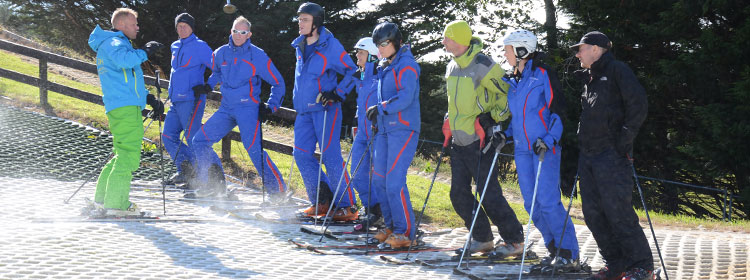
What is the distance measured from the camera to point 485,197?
6.62 meters

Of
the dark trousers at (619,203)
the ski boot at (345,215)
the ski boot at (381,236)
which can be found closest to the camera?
the dark trousers at (619,203)

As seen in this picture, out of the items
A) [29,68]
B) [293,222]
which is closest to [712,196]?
[293,222]

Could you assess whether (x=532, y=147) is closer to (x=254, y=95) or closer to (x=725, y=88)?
(x=254, y=95)

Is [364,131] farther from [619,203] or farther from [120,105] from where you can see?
[619,203]

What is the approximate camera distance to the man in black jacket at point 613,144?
5.61m

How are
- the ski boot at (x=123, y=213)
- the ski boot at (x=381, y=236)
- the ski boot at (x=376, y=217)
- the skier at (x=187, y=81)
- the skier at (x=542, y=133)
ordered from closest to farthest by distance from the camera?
1. the skier at (x=542, y=133)
2. the ski boot at (x=381, y=236)
3. the ski boot at (x=123, y=213)
4. the ski boot at (x=376, y=217)
5. the skier at (x=187, y=81)

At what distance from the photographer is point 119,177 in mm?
7414

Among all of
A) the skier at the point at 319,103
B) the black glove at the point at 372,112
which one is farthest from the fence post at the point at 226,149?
the black glove at the point at 372,112

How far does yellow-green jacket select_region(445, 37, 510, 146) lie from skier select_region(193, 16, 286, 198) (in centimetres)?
267

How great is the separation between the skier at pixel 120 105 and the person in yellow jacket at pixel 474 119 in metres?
2.90

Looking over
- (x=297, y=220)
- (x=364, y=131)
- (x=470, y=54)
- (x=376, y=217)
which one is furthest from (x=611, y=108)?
(x=297, y=220)

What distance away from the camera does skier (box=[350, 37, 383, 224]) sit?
25.7 ft

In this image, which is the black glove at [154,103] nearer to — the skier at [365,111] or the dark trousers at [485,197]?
the skier at [365,111]

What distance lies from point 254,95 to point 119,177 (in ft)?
5.89
